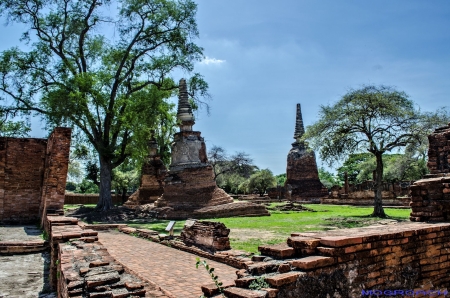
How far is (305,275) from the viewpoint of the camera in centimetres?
303

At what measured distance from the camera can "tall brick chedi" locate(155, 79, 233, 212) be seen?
60.3 ft

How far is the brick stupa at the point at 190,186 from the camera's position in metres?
17.4

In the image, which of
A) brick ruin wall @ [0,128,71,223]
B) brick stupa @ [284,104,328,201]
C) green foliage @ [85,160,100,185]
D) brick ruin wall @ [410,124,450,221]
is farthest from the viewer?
green foliage @ [85,160,100,185]

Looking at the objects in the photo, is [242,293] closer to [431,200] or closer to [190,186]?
[431,200]

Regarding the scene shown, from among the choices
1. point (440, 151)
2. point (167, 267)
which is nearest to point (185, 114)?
point (167, 267)

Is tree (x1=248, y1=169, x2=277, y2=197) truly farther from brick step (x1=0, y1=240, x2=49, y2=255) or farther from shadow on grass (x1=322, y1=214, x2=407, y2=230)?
brick step (x1=0, y1=240, x2=49, y2=255)

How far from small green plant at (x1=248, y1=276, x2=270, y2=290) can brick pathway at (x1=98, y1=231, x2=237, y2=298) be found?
1.66 meters

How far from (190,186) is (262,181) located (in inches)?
905

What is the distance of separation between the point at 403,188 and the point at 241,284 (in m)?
25.2

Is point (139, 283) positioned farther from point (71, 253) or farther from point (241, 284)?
point (71, 253)

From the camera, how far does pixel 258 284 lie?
9.69ft

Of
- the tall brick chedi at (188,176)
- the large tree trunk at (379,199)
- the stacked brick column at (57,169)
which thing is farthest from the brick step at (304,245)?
the tall brick chedi at (188,176)

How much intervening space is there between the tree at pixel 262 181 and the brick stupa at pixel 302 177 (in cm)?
778

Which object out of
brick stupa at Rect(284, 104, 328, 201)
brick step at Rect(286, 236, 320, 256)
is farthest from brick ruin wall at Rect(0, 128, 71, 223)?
brick stupa at Rect(284, 104, 328, 201)
